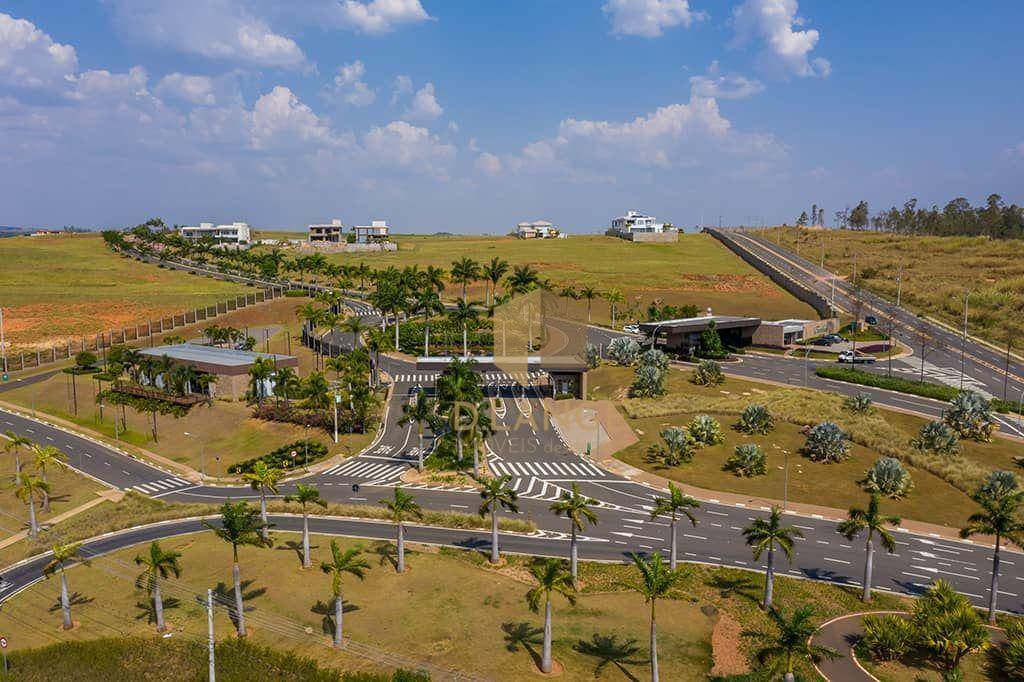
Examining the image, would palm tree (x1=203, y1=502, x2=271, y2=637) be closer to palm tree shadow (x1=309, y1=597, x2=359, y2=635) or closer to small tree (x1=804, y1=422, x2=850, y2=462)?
palm tree shadow (x1=309, y1=597, x2=359, y2=635)

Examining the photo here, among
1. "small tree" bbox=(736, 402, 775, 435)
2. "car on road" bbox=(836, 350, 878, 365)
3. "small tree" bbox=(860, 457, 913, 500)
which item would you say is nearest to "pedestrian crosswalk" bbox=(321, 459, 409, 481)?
"small tree" bbox=(736, 402, 775, 435)

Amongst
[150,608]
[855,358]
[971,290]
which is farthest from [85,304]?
[971,290]

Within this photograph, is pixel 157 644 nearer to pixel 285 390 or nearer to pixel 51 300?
pixel 285 390

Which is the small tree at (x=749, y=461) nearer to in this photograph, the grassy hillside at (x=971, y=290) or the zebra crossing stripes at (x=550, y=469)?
the zebra crossing stripes at (x=550, y=469)

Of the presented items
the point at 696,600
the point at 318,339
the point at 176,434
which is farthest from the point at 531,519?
the point at 318,339

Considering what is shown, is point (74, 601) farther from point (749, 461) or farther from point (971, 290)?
point (971, 290)

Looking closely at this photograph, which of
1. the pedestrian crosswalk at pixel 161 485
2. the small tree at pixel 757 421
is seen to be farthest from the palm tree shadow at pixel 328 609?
the small tree at pixel 757 421
